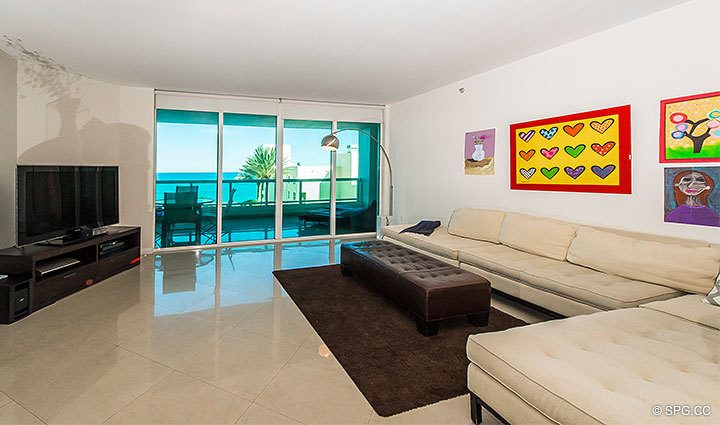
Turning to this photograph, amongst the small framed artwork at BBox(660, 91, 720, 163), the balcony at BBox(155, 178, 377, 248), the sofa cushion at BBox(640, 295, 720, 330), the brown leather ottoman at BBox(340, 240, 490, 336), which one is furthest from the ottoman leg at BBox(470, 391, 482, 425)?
the balcony at BBox(155, 178, 377, 248)

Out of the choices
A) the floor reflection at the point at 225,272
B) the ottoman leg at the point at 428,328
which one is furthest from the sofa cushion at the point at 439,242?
the ottoman leg at the point at 428,328

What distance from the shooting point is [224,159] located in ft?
20.9

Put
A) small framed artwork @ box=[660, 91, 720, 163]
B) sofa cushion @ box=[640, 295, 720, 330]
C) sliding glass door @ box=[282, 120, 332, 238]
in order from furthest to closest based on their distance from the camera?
sliding glass door @ box=[282, 120, 332, 238], small framed artwork @ box=[660, 91, 720, 163], sofa cushion @ box=[640, 295, 720, 330]

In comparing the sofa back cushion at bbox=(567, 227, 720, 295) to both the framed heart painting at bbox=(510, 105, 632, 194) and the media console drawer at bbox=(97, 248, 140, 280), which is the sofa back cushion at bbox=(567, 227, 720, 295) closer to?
the framed heart painting at bbox=(510, 105, 632, 194)

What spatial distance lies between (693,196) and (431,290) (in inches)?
83.1

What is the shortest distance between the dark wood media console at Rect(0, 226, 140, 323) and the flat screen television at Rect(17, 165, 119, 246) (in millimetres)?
183

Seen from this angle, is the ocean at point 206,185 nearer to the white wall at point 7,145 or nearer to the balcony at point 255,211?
the balcony at point 255,211

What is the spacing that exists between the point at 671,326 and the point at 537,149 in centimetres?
257

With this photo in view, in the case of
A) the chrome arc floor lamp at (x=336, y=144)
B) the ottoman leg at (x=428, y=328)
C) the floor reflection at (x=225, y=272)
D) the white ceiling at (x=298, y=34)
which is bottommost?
the ottoman leg at (x=428, y=328)

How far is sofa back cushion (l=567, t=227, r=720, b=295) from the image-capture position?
2600mm

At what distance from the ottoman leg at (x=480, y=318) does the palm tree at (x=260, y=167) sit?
15.3ft

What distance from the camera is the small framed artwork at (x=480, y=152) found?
488 cm

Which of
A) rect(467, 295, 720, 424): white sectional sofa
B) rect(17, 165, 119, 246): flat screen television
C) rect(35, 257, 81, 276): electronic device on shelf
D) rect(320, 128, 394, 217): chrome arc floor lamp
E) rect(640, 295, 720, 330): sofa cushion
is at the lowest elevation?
rect(467, 295, 720, 424): white sectional sofa

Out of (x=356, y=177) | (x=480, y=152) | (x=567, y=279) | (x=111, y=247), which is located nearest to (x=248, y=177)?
(x=356, y=177)
